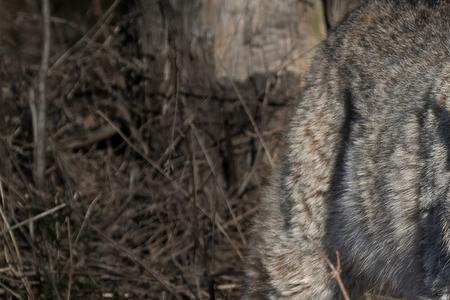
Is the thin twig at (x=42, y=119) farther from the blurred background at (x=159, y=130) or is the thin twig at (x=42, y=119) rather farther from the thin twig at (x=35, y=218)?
the thin twig at (x=35, y=218)

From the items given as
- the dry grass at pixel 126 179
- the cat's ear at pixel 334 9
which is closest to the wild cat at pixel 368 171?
the dry grass at pixel 126 179

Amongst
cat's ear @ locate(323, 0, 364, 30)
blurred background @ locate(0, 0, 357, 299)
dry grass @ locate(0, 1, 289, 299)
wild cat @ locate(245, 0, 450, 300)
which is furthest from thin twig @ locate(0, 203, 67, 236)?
cat's ear @ locate(323, 0, 364, 30)

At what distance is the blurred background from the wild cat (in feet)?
3.18

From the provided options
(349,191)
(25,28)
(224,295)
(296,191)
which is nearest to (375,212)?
(349,191)

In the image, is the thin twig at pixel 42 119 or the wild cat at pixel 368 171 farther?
the thin twig at pixel 42 119

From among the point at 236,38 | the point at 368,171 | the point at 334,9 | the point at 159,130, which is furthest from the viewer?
the point at 159,130

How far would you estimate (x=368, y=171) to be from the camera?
399 centimetres

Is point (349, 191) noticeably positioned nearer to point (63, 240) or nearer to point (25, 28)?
point (63, 240)

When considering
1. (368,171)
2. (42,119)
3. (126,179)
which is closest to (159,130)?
(126,179)

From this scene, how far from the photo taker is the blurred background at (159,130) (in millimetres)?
5473

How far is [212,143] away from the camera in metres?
6.18

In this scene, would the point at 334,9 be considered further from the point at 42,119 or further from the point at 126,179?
the point at 42,119

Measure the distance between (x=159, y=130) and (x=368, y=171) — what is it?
239cm

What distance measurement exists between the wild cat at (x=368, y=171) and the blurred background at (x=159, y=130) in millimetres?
969
